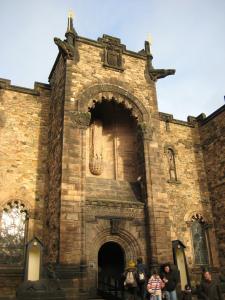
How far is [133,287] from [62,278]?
2.42 meters

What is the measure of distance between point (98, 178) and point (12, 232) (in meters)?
4.11

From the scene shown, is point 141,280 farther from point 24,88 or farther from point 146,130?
point 24,88

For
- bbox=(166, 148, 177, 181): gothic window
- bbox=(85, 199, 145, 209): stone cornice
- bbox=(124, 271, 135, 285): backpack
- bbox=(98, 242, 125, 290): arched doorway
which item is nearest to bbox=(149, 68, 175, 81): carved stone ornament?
bbox=(166, 148, 177, 181): gothic window

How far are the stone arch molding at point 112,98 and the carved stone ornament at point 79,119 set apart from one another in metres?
0.25

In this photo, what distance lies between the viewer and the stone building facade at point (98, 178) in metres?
11.8

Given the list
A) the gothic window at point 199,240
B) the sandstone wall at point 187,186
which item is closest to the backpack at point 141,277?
the sandstone wall at point 187,186

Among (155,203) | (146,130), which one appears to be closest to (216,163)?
(146,130)

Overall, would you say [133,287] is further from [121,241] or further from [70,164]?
[70,164]

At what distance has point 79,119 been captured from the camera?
514 inches

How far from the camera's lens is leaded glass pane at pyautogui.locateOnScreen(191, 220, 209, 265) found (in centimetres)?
1684

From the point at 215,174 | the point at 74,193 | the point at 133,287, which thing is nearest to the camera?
the point at 133,287

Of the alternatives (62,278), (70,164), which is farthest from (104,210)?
(62,278)

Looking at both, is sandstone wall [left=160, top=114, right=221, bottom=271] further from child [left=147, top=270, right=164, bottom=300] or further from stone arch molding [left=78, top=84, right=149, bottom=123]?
child [left=147, top=270, right=164, bottom=300]

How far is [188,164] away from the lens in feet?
61.7
